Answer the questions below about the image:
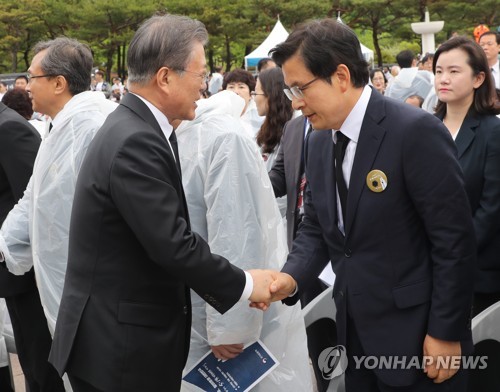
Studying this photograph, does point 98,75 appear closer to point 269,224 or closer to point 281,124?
point 281,124

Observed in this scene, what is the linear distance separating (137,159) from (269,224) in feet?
2.91

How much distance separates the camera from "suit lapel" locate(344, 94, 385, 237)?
2.20m

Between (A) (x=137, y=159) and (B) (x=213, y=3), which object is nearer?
(A) (x=137, y=159)

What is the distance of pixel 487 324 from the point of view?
9.41 feet

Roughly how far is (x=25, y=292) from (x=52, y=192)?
0.80 metres

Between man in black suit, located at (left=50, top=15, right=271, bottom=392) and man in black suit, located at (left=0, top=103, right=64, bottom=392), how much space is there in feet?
4.43

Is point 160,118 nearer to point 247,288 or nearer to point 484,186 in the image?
point 247,288

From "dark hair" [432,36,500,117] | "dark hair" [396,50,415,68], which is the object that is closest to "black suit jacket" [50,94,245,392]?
"dark hair" [432,36,500,117]

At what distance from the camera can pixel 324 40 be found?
222 centimetres

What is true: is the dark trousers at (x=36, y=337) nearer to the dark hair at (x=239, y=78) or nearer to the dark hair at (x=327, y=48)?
the dark hair at (x=327, y=48)

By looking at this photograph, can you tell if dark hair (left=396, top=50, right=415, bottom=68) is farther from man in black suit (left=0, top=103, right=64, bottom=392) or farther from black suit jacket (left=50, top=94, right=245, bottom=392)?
black suit jacket (left=50, top=94, right=245, bottom=392)

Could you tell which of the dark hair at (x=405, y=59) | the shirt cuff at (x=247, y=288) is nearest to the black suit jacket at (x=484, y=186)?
the shirt cuff at (x=247, y=288)

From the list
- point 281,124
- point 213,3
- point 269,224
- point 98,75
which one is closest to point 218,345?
point 269,224

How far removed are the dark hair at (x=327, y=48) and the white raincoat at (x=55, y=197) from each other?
1.24 metres
